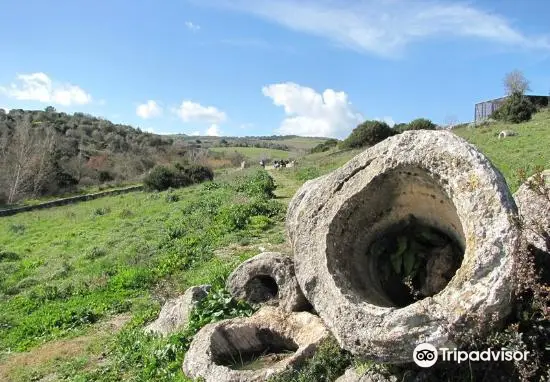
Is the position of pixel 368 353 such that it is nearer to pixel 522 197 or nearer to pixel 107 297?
pixel 522 197

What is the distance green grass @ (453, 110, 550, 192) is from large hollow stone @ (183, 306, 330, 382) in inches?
268

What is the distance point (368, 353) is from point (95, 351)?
214 inches

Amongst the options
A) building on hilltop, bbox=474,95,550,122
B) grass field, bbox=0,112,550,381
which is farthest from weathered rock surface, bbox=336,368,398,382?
building on hilltop, bbox=474,95,550,122

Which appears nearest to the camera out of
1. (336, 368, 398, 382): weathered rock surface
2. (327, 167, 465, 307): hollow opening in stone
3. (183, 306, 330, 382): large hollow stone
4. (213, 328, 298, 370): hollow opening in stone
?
(336, 368, 398, 382): weathered rock surface

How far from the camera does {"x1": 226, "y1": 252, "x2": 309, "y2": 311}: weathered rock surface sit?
→ 19.6ft

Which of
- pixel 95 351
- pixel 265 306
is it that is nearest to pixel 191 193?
pixel 95 351

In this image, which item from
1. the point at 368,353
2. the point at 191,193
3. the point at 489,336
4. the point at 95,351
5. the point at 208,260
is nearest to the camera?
the point at 489,336

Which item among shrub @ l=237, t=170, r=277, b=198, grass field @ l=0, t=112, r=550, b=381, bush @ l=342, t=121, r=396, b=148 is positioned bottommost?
grass field @ l=0, t=112, r=550, b=381

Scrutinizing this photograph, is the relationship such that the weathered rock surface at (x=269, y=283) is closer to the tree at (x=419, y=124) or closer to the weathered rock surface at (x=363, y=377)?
the weathered rock surface at (x=363, y=377)

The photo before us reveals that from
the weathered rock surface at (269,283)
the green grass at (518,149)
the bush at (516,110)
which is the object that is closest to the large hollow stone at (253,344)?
the weathered rock surface at (269,283)

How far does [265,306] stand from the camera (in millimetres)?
6418

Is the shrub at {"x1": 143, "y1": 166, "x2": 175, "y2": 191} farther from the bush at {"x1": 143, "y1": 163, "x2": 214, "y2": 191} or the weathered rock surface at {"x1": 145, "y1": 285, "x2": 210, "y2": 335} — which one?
the weathered rock surface at {"x1": 145, "y1": 285, "x2": 210, "y2": 335}

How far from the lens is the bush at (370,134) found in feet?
134

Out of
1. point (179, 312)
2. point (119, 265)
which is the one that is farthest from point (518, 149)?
point (179, 312)
